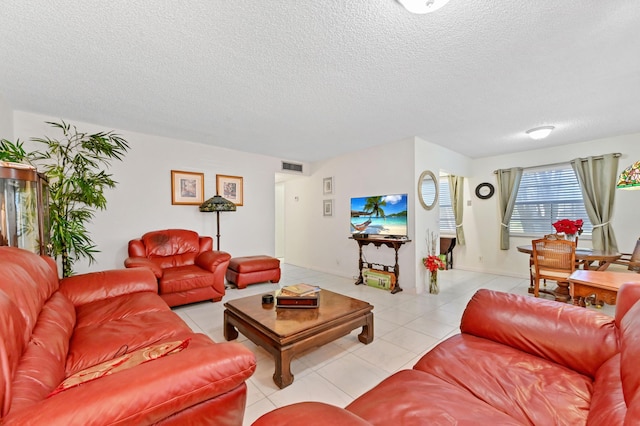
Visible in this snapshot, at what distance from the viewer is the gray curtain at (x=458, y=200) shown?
5.70 metres

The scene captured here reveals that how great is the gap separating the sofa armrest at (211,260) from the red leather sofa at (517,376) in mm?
2903

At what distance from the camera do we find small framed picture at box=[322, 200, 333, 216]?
545 cm

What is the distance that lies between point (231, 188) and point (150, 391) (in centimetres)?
431

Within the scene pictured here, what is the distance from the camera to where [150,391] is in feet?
2.70

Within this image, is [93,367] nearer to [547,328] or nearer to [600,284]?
[547,328]

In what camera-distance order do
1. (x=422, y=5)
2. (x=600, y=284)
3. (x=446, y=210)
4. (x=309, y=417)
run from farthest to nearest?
(x=446, y=210) → (x=600, y=284) → (x=422, y=5) → (x=309, y=417)

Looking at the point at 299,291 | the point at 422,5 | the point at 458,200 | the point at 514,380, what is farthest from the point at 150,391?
the point at 458,200

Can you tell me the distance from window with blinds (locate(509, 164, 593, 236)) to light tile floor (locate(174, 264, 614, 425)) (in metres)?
1.14

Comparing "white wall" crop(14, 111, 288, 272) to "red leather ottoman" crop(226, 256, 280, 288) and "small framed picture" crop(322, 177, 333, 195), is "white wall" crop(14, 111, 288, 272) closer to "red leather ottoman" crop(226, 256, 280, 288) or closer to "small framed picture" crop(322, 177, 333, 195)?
"red leather ottoman" crop(226, 256, 280, 288)

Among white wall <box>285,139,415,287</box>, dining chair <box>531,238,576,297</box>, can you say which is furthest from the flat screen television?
dining chair <box>531,238,576,297</box>

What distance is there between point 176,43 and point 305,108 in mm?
1425

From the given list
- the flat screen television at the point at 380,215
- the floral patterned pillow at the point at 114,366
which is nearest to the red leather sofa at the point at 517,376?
the floral patterned pillow at the point at 114,366

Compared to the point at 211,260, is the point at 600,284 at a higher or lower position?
higher

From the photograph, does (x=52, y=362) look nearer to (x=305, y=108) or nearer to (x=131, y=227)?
(x=305, y=108)
